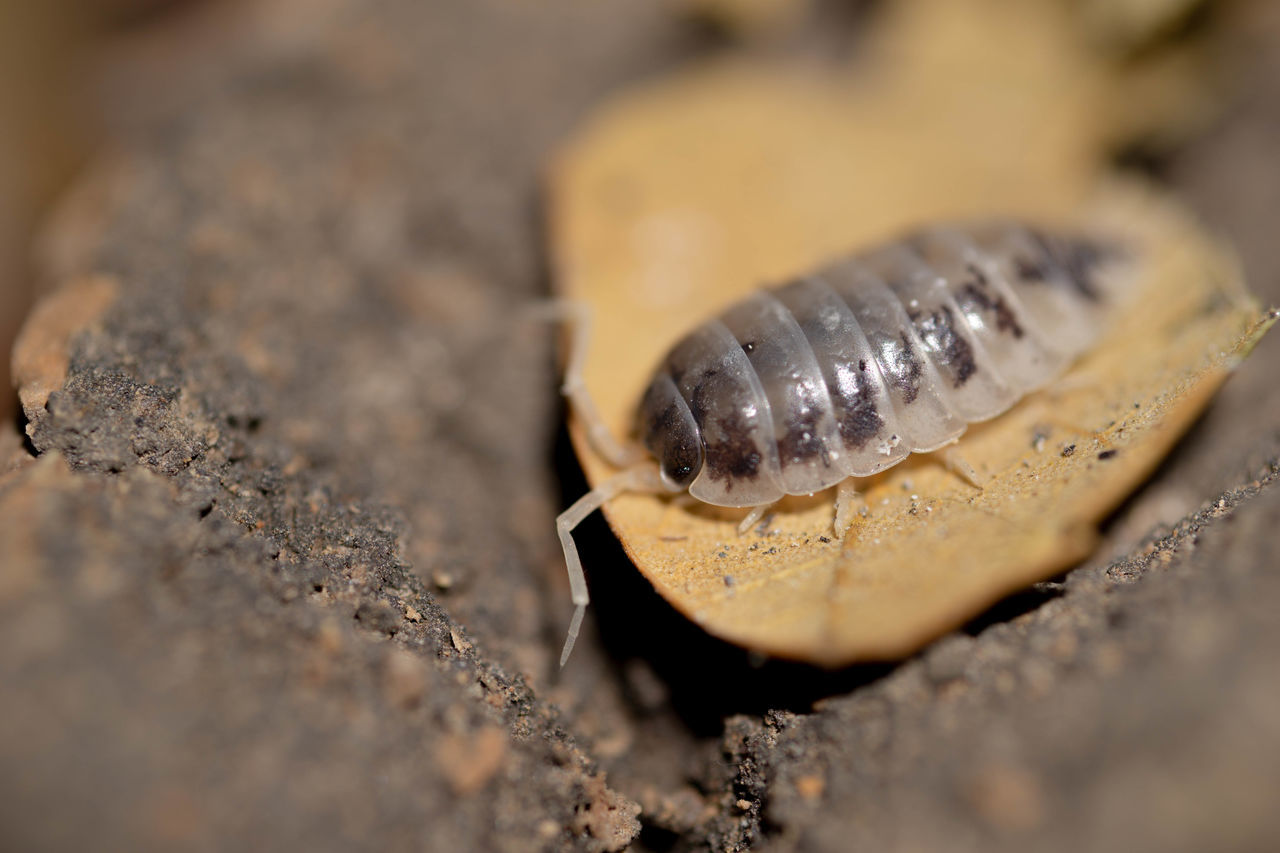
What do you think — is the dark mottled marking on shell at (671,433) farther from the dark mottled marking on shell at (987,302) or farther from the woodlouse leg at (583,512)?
the dark mottled marking on shell at (987,302)

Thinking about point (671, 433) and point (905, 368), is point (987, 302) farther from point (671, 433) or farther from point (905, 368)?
point (671, 433)

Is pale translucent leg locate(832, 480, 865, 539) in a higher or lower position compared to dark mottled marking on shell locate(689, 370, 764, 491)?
higher

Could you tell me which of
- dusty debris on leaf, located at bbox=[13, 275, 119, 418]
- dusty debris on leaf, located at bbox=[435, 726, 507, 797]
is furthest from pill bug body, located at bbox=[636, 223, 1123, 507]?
dusty debris on leaf, located at bbox=[13, 275, 119, 418]

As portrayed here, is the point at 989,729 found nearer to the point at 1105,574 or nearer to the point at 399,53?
the point at 1105,574

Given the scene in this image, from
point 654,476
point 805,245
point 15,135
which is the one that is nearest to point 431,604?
point 654,476

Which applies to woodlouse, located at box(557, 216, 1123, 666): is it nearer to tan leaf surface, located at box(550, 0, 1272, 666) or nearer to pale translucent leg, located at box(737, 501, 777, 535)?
pale translucent leg, located at box(737, 501, 777, 535)

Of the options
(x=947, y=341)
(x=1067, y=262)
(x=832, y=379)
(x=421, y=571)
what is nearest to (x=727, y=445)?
(x=832, y=379)
